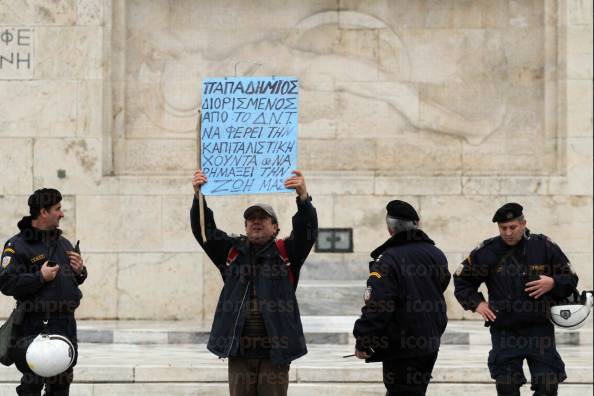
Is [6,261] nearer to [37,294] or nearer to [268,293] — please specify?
[37,294]

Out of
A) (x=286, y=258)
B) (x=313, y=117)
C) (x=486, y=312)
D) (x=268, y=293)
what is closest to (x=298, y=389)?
(x=486, y=312)

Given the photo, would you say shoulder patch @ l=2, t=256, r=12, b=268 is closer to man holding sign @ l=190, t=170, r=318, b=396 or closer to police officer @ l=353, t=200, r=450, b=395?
man holding sign @ l=190, t=170, r=318, b=396

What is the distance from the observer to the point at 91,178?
56.5ft

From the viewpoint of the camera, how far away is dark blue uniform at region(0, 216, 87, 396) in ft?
31.1

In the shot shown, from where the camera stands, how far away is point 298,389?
12.0 m

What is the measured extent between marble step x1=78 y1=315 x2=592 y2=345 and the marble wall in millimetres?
1553

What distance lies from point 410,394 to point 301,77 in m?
9.61

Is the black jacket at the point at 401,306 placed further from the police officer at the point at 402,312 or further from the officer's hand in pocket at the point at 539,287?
the officer's hand in pocket at the point at 539,287

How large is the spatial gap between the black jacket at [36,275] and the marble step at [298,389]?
246 cm

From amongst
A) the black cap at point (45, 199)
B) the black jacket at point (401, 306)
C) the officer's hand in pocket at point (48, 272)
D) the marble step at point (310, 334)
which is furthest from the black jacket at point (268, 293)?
the marble step at point (310, 334)

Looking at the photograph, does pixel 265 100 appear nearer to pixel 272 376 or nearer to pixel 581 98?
pixel 272 376

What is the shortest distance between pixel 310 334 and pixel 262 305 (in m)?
6.41

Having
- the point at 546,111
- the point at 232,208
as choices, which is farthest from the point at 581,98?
the point at 232,208

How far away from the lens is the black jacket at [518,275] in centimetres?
953
